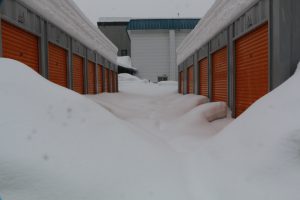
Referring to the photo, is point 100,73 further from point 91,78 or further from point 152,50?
point 152,50

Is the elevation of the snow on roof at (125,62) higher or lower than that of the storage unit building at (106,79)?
higher

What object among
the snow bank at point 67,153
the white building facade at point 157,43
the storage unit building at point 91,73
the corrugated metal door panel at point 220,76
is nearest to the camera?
the snow bank at point 67,153

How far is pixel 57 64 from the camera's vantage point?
10977 millimetres

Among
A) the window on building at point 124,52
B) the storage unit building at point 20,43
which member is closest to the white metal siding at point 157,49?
the window on building at point 124,52

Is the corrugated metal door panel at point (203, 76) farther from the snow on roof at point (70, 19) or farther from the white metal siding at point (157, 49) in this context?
the white metal siding at point (157, 49)

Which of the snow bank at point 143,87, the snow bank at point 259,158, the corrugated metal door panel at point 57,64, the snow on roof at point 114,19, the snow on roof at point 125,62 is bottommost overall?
the snow bank at point 259,158

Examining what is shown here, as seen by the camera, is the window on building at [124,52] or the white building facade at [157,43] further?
the window on building at [124,52]

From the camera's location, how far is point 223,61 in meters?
11.2

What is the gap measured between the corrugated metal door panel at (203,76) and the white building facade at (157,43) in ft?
74.3

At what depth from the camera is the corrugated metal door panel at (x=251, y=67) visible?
746 cm

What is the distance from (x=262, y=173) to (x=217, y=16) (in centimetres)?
946

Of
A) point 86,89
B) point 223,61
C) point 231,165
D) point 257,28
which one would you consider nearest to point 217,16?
point 223,61

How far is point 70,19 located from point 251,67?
8.38 metres

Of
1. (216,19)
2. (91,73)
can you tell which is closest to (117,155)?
(216,19)
